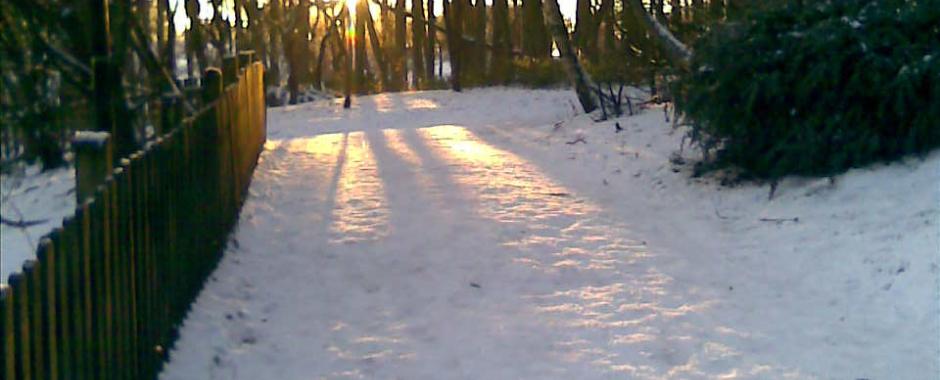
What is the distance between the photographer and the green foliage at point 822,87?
9367 millimetres

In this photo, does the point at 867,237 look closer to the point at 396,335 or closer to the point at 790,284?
the point at 790,284

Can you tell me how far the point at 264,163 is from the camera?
1334cm

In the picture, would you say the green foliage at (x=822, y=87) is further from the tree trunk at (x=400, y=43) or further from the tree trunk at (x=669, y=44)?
the tree trunk at (x=400, y=43)

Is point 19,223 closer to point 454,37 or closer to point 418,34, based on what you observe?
point 454,37

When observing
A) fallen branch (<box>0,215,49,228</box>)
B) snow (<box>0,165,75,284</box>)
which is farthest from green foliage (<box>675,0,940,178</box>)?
snow (<box>0,165,75,284</box>)

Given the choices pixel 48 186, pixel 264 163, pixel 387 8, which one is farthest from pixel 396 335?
pixel 387 8

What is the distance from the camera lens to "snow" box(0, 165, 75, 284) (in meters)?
13.5

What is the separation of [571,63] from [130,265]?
52.3ft

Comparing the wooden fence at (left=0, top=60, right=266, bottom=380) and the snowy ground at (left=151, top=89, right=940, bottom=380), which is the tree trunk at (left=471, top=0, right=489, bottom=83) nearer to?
the snowy ground at (left=151, top=89, right=940, bottom=380)

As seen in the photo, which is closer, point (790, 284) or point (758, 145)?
point (790, 284)

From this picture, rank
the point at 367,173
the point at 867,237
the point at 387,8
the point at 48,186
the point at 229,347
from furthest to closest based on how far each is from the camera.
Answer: the point at 387,8
the point at 48,186
the point at 367,173
the point at 867,237
the point at 229,347

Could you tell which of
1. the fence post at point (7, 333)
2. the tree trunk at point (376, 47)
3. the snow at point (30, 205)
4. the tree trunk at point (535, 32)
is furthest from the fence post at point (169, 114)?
the tree trunk at point (376, 47)

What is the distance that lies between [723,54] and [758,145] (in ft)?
2.80

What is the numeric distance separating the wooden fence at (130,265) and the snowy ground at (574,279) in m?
0.33
